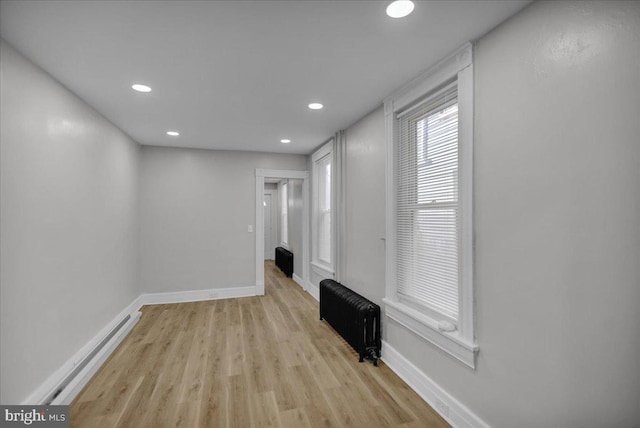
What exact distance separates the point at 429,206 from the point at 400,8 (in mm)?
1317

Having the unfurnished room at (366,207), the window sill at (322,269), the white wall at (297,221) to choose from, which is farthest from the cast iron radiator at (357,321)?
the white wall at (297,221)

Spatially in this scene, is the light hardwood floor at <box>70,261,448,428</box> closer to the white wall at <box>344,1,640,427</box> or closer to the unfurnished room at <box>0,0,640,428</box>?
the unfurnished room at <box>0,0,640,428</box>

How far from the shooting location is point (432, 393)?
2.12 metres

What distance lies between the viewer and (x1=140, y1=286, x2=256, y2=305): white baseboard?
4578 millimetres

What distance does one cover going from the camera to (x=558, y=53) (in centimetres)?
136

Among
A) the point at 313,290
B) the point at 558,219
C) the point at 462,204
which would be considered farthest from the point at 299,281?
the point at 558,219

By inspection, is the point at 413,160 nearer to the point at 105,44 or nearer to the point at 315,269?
the point at 105,44

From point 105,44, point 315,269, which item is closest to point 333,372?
point 315,269

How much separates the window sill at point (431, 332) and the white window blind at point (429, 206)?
0.32 ft

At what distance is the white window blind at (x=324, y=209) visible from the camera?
4.55 metres

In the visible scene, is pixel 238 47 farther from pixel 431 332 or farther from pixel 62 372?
pixel 62 372

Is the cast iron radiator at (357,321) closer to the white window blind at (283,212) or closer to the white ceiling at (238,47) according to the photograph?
the white ceiling at (238,47)

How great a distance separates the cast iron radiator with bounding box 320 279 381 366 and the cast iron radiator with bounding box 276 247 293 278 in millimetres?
3072

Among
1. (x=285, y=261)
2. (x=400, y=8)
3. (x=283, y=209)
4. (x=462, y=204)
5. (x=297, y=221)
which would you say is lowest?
(x=285, y=261)
